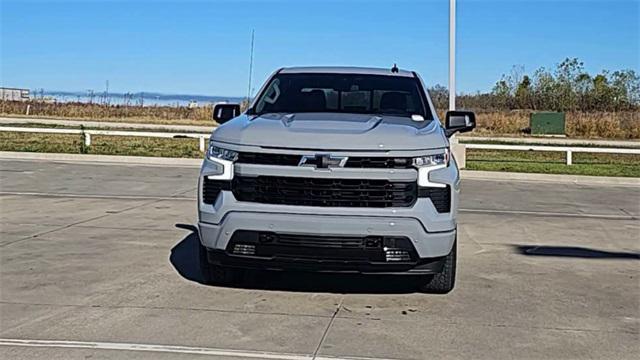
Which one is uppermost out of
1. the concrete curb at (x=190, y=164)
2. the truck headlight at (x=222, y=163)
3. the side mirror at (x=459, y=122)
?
the side mirror at (x=459, y=122)

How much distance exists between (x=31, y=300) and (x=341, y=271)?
2316 millimetres

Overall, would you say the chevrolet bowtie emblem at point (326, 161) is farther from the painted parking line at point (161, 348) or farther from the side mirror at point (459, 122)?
the side mirror at point (459, 122)

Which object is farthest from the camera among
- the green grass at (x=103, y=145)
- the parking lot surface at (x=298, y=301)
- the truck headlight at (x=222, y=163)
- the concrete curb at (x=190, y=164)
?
the green grass at (x=103, y=145)

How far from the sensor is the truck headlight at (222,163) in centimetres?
598

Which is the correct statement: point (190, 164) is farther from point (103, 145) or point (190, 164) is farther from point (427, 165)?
point (427, 165)

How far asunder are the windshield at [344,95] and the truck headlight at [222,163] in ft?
3.95

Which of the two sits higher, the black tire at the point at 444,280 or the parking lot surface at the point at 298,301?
the black tire at the point at 444,280

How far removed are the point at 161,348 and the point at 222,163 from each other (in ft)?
5.08

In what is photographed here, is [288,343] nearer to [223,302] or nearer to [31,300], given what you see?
[223,302]

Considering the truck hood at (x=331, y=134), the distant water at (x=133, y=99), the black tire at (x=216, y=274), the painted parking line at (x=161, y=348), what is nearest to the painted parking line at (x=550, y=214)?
the truck hood at (x=331, y=134)

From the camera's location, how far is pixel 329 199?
5812 millimetres

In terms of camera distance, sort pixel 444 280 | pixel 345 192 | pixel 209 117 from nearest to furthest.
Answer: pixel 345 192
pixel 444 280
pixel 209 117

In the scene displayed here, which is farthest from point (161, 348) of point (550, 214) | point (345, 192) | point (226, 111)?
point (550, 214)

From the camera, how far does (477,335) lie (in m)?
5.48
